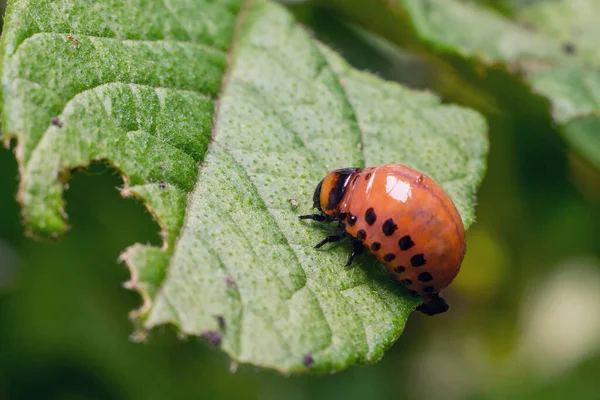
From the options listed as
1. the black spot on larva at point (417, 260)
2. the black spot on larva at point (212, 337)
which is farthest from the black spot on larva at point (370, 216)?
the black spot on larva at point (212, 337)

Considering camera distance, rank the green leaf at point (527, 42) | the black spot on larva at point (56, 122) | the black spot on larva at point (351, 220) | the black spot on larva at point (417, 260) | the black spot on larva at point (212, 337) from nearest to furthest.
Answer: the black spot on larva at point (212, 337), the black spot on larva at point (56, 122), the black spot on larva at point (417, 260), the black spot on larva at point (351, 220), the green leaf at point (527, 42)

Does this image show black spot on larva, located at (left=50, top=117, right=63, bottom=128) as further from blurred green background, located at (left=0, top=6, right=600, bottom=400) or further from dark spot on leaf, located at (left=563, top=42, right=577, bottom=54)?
dark spot on leaf, located at (left=563, top=42, right=577, bottom=54)

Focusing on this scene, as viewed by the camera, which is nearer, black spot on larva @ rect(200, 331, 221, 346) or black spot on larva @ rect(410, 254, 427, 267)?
black spot on larva @ rect(200, 331, 221, 346)

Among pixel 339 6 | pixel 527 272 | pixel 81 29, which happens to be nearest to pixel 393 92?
pixel 339 6

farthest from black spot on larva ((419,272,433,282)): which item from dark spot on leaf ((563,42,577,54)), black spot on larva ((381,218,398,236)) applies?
dark spot on leaf ((563,42,577,54))

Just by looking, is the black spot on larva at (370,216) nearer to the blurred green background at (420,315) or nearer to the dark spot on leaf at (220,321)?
the dark spot on leaf at (220,321)

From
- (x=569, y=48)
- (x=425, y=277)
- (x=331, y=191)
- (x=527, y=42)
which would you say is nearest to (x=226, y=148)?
(x=331, y=191)

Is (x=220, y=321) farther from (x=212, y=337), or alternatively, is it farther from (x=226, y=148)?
(x=226, y=148)

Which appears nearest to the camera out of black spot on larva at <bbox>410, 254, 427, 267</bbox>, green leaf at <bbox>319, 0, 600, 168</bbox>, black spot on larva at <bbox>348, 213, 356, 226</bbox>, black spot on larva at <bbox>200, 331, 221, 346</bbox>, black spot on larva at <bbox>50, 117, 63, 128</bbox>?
black spot on larva at <bbox>200, 331, 221, 346</bbox>

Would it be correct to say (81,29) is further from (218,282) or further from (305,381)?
(305,381)
